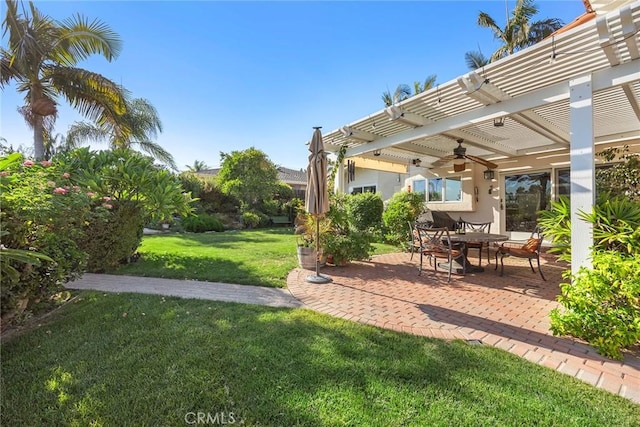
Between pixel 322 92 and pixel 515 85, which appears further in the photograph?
pixel 322 92

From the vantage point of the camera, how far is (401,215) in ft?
35.4

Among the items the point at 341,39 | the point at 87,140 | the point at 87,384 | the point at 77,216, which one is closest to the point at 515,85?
the point at 341,39

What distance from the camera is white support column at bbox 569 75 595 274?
3990mm

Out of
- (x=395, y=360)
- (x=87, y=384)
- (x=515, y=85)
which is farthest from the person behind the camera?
(x=515, y=85)

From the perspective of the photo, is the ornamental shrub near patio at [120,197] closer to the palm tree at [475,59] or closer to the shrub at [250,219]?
the shrub at [250,219]

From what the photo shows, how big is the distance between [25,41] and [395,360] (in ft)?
45.2

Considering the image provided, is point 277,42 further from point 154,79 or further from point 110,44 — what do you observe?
point 110,44

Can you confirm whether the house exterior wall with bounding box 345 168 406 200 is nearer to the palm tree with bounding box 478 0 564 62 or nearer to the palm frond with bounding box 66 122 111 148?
the palm tree with bounding box 478 0 564 62

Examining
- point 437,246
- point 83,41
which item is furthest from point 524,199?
point 83,41

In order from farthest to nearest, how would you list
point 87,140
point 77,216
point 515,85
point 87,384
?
point 87,140 < point 515,85 < point 77,216 < point 87,384

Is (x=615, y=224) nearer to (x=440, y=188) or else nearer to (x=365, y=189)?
(x=440, y=188)

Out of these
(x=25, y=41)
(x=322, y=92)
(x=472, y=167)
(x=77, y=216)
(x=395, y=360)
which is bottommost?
(x=395, y=360)

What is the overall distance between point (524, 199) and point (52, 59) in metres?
18.0

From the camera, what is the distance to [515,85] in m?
5.10
